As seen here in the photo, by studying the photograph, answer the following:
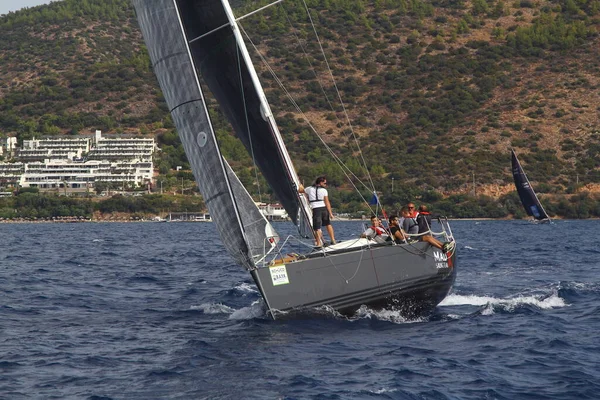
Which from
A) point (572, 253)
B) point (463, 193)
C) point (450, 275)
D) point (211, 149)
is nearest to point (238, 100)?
point (211, 149)

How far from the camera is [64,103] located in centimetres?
13325

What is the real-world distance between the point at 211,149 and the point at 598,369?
710 cm

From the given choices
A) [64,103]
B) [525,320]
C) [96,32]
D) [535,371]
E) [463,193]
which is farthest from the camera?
[96,32]

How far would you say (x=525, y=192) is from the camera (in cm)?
7412

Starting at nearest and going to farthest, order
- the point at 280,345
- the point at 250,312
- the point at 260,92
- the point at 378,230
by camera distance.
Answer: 1. the point at 280,345
2. the point at 260,92
3. the point at 250,312
4. the point at 378,230

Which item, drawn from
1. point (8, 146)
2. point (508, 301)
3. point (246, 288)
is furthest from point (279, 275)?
point (8, 146)

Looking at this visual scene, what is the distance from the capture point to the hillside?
Result: 324 feet

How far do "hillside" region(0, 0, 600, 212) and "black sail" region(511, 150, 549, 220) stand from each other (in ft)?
49.0

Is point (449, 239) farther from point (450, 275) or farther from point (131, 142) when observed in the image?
point (131, 142)

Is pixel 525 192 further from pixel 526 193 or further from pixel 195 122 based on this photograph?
pixel 195 122

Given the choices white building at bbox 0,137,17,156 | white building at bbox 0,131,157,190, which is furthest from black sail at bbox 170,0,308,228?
white building at bbox 0,137,17,156

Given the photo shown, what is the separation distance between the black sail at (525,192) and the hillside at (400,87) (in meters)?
14.9

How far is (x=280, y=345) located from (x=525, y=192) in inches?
2400

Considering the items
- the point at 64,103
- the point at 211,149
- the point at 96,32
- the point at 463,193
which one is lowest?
the point at 463,193
